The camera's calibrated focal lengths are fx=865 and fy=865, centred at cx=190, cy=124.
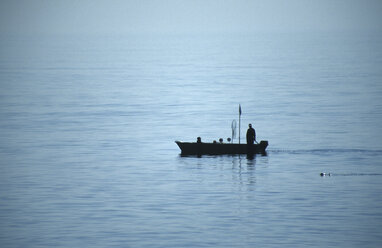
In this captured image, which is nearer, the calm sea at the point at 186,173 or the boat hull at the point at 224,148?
the calm sea at the point at 186,173

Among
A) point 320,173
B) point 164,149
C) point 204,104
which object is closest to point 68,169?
point 164,149

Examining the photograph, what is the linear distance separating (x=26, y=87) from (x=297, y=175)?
66626 millimetres

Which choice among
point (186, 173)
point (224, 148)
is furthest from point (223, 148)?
point (186, 173)

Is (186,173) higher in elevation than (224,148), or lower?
lower

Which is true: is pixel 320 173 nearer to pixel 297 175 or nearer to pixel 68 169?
pixel 297 175

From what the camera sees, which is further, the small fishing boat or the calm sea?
the small fishing boat

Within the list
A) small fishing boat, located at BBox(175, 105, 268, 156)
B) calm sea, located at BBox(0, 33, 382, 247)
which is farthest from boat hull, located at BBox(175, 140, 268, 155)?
calm sea, located at BBox(0, 33, 382, 247)

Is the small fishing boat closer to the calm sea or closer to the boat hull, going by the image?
the boat hull

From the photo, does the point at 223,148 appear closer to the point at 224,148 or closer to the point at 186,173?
the point at 224,148

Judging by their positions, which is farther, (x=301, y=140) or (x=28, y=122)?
(x=28, y=122)

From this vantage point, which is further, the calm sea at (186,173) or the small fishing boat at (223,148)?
the small fishing boat at (223,148)

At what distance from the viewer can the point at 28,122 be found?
66.7 meters

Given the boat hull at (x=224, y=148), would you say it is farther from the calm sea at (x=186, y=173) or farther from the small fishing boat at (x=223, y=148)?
the calm sea at (x=186, y=173)

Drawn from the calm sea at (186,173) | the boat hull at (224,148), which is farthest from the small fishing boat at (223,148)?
the calm sea at (186,173)
